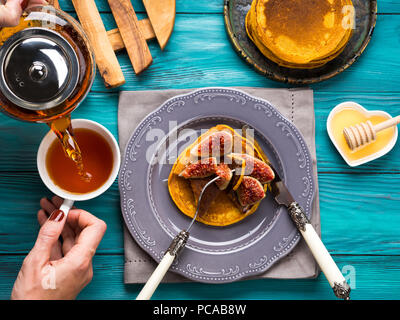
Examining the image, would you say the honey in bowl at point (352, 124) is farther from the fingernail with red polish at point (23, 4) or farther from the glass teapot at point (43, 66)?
the fingernail with red polish at point (23, 4)

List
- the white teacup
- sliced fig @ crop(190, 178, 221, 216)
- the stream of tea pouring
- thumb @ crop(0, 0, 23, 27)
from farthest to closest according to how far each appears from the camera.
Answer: sliced fig @ crop(190, 178, 221, 216), the white teacup, the stream of tea pouring, thumb @ crop(0, 0, 23, 27)

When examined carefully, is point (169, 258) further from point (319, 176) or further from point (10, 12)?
point (10, 12)

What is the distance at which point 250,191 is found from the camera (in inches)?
47.3

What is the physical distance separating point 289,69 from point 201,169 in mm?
492

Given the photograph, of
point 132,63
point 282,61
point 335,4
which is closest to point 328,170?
point 282,61

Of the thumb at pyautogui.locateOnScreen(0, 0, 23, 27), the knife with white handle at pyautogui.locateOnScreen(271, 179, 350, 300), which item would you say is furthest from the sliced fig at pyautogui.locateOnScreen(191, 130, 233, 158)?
Answer: the thumb at pyautogui.locateOnScreen(0, 0, 23, 27)

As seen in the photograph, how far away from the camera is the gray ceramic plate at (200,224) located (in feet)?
3.99

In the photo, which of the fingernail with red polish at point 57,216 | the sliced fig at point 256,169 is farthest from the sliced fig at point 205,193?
the fingernail with red polish at point 57,216

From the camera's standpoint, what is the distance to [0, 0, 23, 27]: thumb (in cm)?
89

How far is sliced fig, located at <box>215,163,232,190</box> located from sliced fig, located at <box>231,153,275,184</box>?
0.04 meters

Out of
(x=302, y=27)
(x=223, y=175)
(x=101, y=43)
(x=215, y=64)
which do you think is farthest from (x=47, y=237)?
(x=302, y=27)

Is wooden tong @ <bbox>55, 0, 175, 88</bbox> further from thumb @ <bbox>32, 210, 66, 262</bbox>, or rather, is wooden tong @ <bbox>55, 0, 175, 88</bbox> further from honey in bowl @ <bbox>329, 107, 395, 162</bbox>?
honey in bowl @ <bbox>329, 107, 395, 162</bbox>

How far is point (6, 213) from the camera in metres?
1.28
